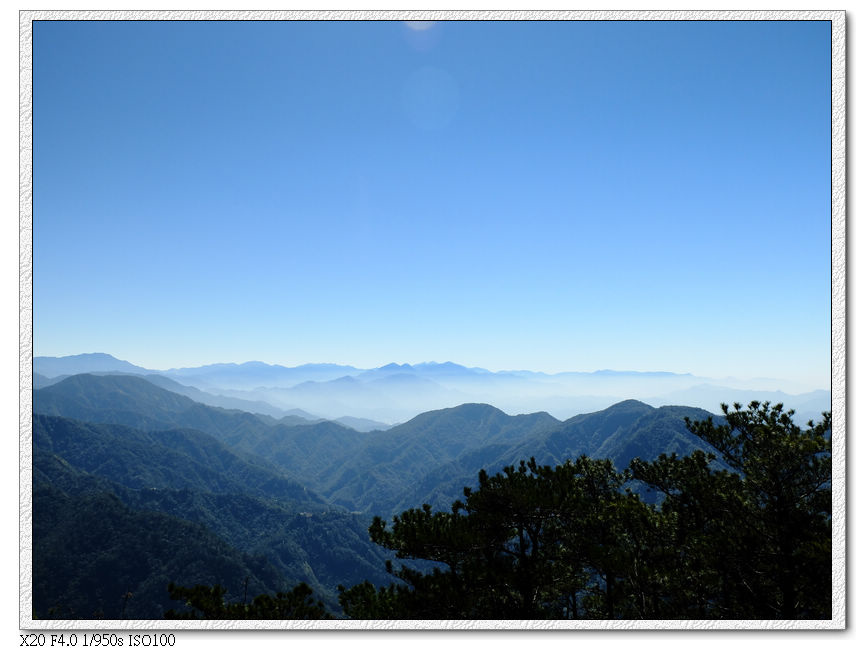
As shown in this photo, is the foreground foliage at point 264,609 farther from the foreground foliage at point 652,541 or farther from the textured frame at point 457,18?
the foreground foliage at point 652,541

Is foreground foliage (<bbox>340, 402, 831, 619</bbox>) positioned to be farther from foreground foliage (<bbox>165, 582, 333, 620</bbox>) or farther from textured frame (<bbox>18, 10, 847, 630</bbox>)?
foreground foliage (<bbox>165, 582, 333, 620</bbox>)

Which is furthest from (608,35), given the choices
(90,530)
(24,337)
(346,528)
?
(346,528)

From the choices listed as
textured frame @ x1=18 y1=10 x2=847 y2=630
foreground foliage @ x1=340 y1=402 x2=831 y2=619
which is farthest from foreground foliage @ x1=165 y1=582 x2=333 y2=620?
foreground foliage @ x1=340 y1=402 x2=831 y2=619

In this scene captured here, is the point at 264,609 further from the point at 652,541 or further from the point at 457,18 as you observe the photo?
the point at 457,18

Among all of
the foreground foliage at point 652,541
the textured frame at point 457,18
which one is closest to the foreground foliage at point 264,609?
the textured frame at point 457,18

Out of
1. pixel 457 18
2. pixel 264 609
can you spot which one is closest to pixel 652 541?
pixel 264 609

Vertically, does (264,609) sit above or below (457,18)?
below
